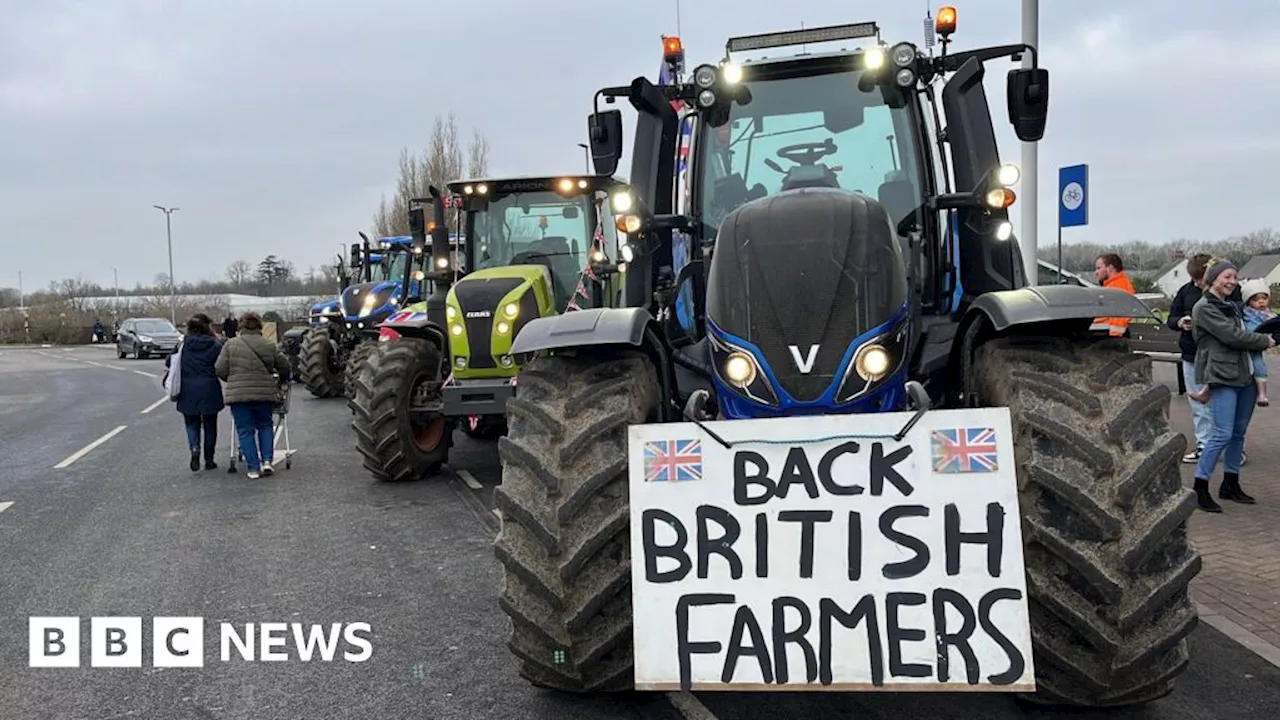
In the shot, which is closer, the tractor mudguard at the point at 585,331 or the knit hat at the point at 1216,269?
the tractor mudguard at the point at 585,331

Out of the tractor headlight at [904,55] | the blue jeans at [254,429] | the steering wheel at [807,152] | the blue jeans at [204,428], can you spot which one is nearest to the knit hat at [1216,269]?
the tractor headlight at [904,55]

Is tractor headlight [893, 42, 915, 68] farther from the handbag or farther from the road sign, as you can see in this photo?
the handbag

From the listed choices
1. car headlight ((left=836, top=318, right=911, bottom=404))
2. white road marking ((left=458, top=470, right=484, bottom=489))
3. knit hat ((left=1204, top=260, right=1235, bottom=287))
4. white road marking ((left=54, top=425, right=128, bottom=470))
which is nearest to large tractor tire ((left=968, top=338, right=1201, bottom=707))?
car headlight ((left=836, top=318, right=911, bottom=404))

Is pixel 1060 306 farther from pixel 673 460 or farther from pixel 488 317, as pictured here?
pixel 488 317

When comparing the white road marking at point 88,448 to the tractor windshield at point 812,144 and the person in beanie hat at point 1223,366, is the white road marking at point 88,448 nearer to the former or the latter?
the tractor windshield at point 812,144

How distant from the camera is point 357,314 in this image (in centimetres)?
1564

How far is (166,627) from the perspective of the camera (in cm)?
476

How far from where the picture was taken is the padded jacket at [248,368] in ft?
30.2

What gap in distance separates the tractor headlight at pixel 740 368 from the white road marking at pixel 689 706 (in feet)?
4.04

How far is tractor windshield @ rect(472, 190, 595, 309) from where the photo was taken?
9328 mm

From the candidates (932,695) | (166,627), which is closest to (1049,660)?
(932,695)

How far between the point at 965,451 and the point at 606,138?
8.57 feet

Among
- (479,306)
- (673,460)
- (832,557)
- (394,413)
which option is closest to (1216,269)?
(832,557)

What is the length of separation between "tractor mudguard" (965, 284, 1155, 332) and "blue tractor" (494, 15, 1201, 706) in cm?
1
